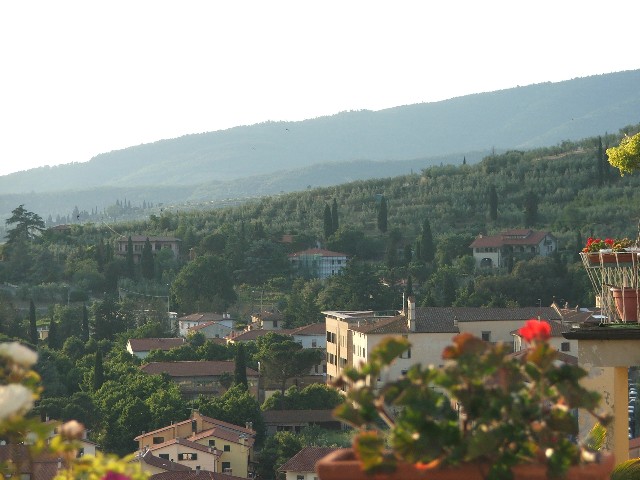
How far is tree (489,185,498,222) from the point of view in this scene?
86875 mm

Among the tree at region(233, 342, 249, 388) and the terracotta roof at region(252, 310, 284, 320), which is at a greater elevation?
the tree at region(233, 342, 249, 388)

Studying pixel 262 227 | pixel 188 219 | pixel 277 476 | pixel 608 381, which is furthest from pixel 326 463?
pixel 188 219

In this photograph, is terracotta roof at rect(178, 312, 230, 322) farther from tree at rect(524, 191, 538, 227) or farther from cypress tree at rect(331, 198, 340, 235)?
tree at rect(524, 191, 538, 227)

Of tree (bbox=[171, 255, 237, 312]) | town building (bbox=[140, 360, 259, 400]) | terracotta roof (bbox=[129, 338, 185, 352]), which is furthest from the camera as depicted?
tree (bbox=[171, 255, 237, 312])

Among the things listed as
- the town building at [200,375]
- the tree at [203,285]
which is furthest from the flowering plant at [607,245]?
the tree at [203,285]

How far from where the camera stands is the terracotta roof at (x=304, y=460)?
124 feet

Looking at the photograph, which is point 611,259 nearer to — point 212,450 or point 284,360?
point 212,450

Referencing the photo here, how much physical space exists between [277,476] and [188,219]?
59994 mm

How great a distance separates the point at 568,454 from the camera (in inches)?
155

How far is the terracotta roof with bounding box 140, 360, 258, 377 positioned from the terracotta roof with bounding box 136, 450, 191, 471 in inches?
532

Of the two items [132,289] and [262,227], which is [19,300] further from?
[262,227]

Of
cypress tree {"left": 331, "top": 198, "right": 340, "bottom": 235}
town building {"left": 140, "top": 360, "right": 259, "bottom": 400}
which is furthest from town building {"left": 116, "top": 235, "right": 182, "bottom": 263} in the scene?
town building {"left": 140, "top": 360, "right": 259, "bottom": 400}

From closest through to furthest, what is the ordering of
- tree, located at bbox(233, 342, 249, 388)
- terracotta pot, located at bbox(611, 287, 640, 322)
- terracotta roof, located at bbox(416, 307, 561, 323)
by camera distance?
terracotta pot, located at bbox(611, 287, 640, 322)
tree, located at bbox(233, 342, 249, 388)
terracotta roof, located at bbox(416, 307, 561, 323)

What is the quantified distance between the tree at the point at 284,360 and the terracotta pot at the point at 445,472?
1898 inches
